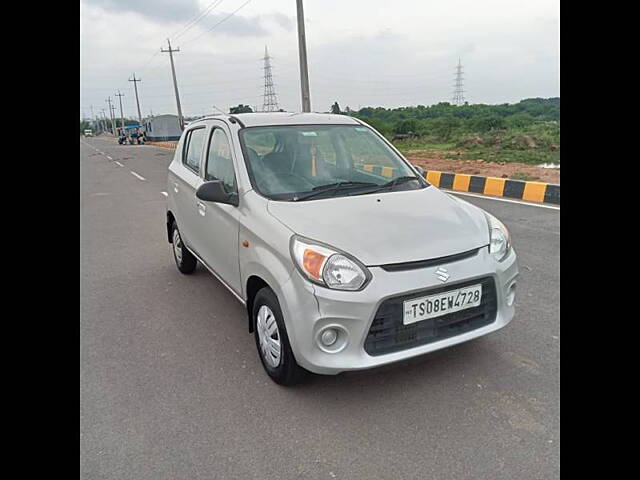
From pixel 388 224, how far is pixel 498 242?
76 centimetres

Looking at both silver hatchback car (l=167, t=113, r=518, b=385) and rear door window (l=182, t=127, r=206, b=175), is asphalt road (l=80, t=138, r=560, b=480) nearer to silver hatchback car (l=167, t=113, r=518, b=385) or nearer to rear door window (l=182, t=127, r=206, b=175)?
silver hatchback car (l=167, t=113, r=518, b=385)

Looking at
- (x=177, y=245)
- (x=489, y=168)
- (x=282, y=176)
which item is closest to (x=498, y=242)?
(x=282, y=176)

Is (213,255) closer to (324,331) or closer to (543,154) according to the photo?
(324,331)

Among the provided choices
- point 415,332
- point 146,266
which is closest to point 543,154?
point 146,266

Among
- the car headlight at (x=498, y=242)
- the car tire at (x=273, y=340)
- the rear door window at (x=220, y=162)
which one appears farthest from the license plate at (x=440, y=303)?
the rear door window at (x=220, y=162)

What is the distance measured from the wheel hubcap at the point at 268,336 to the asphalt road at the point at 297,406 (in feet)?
0.58

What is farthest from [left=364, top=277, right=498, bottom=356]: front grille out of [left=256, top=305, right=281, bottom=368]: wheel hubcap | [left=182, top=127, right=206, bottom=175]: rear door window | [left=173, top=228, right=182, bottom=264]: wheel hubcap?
[left=173, top=228, right=182, bottom=264]: wheel hubcap

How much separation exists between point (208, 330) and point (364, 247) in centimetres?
182

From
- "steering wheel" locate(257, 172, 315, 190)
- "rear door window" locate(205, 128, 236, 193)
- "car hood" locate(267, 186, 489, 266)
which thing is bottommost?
"car hood" locate(267, 186, 489, 266)

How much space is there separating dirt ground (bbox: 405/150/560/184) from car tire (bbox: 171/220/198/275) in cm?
736

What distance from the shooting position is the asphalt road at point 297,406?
7.72 feet

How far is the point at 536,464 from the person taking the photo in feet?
7.55

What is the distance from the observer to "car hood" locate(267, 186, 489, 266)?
266 centimetres

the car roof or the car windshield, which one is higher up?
the car roof
